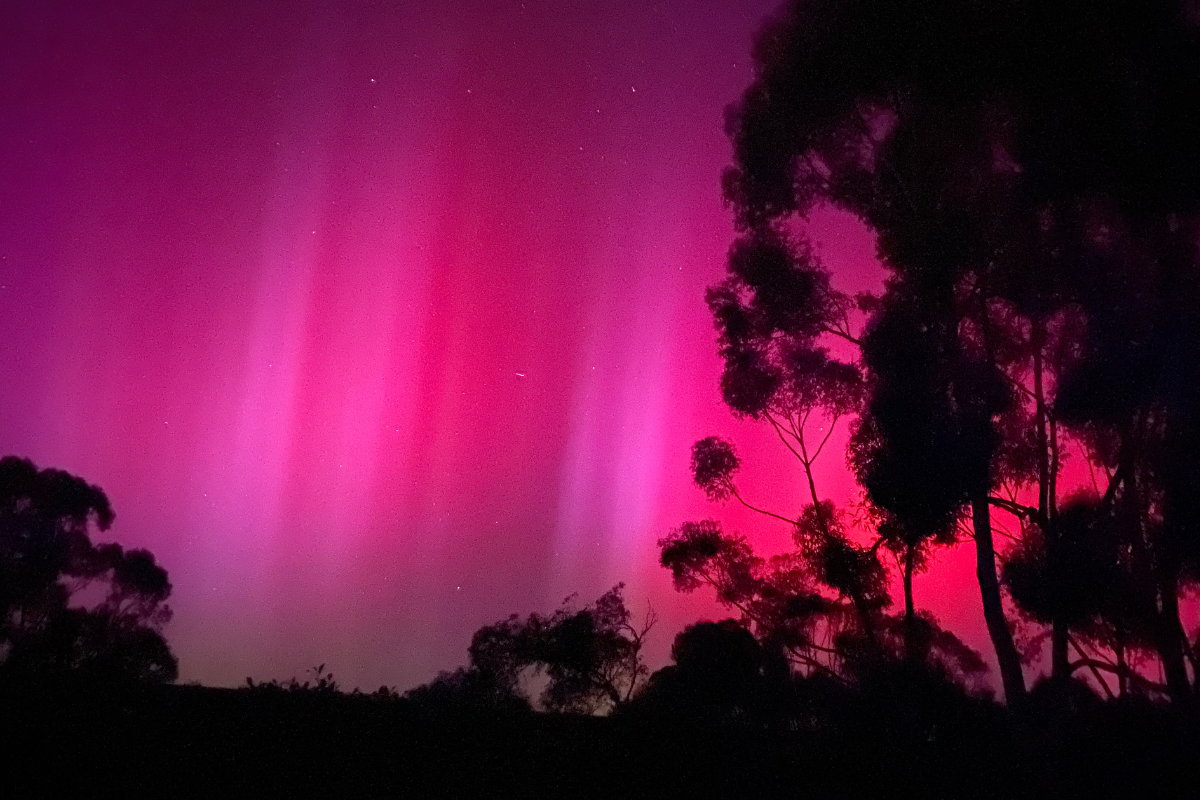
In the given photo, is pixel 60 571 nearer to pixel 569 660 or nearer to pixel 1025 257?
A: pixel 569 660

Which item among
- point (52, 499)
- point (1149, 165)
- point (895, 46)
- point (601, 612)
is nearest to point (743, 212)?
point (895, 46)

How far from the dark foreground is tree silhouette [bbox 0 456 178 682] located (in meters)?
16.9

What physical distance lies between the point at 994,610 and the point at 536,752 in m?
6.73

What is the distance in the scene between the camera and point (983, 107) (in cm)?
1259

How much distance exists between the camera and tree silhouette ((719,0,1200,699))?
10969 mm

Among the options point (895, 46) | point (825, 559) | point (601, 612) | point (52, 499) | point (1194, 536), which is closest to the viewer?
point (1194, 536)

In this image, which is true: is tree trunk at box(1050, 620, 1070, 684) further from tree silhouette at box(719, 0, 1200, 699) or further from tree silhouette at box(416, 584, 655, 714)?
tree silhouette at box(416, 584, 655, 714)

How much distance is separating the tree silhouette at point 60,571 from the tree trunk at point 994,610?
21651 mm

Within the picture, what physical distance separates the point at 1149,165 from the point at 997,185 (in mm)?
1976

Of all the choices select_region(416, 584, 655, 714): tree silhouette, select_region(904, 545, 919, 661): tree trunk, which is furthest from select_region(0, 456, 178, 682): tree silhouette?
select_region(904, 545, 919, 661): tree trunk

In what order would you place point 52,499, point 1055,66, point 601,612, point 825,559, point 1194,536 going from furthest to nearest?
point 52,499, point 601,612, point 825,559, point 1055,66, point 1194,536

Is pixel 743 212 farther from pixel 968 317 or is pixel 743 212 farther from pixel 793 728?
pixel 793 728

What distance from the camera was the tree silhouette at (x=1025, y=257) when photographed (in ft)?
36.0

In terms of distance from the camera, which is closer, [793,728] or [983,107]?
[793,728]
